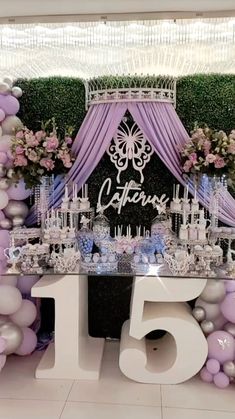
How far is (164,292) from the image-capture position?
3.19 meters

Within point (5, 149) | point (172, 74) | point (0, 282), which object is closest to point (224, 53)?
point (172, 74)

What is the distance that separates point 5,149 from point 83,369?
1772 mm

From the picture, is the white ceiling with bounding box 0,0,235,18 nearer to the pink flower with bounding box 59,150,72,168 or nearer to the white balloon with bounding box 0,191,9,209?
the pink flower with bounding box 59,150,72,168

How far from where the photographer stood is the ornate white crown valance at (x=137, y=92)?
11.5ft

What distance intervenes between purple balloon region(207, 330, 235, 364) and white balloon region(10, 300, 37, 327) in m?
1.39

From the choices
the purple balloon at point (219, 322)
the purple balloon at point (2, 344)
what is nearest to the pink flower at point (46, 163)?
the purple balloon at point (2, 344)

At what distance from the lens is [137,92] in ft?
11.5

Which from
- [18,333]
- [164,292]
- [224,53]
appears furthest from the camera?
[224,53]

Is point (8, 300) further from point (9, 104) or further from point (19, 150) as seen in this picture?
point (9, 104)

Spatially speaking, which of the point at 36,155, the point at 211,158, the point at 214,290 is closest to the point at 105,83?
the point at 36,155

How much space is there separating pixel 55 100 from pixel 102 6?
2.88 feet

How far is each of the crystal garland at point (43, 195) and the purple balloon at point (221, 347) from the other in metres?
1.58

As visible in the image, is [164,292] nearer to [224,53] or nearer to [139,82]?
[139,82]

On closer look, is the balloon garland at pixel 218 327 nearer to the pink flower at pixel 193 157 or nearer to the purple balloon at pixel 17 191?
the pink flower at pixel 193 157
